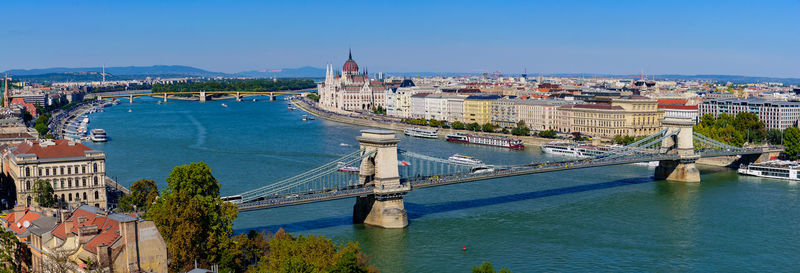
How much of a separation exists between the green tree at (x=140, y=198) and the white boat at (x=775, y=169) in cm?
2217

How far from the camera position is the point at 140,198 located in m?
22.0

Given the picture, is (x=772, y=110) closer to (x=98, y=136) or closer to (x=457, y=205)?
(x=457, y=205)

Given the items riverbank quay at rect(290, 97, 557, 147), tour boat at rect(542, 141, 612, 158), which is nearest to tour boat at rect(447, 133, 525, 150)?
riverbank quay at rect(290, 97, 557, 147)

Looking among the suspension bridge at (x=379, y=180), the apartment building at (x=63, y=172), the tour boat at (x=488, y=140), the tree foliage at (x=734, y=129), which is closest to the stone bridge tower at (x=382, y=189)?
the suspension bridge at (x=379, y=180)

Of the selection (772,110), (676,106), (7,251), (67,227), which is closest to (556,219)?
(67,227)

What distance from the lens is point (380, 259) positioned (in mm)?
18641

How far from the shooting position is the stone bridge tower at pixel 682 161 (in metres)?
31.3

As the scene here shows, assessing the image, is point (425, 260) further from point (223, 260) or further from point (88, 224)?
point (88, 224)

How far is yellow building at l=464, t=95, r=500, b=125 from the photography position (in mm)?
58438

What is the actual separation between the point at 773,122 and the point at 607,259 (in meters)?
35.3

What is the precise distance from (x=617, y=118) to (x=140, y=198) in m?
32.0

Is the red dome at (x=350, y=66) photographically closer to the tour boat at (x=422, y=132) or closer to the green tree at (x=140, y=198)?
the tour boat at (x=422, y=132)

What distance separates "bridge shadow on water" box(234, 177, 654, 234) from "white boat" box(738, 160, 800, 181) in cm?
419

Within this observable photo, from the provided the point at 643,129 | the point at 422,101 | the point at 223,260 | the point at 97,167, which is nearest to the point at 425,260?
the point at 223,260
